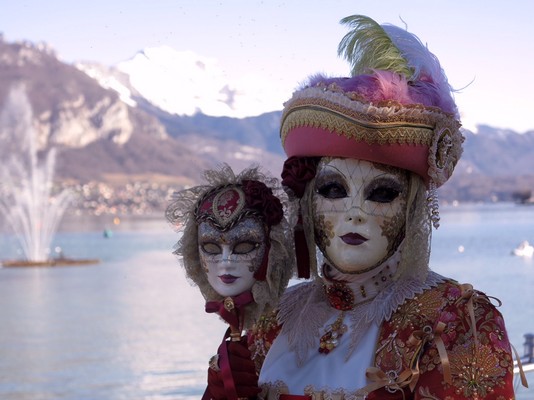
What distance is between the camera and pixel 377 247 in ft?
8.85

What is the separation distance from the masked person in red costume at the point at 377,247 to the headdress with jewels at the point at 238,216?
0.13 m

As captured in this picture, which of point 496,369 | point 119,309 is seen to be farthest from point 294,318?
point 119,309

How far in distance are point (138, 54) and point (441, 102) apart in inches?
47.0

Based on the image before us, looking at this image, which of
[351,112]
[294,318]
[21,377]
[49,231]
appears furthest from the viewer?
[49,231]

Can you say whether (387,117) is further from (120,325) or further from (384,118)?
(120,325)

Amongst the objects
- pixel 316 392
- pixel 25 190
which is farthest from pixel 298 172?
pixel 25 190

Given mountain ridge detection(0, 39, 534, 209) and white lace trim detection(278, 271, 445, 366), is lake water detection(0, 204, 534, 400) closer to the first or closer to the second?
white lace trim detection(278, 271, 445, 366)

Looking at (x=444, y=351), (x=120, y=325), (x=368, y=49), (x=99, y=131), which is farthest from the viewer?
(x=99, y=131)

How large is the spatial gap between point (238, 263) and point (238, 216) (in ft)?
0.37

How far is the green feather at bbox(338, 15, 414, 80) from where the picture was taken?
2.85 m

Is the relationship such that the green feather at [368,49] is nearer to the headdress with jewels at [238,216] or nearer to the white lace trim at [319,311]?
the headdress with jewels at [238,216]

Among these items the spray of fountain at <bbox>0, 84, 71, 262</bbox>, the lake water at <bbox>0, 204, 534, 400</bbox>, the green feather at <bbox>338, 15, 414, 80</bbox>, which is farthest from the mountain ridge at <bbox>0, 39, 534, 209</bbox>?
the green feather at <bbox>338, 15, 414, 80</bbox>

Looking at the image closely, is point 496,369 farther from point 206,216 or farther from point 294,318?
point 206,216

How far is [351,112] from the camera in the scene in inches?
105
